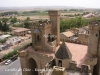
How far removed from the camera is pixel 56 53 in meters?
19.4

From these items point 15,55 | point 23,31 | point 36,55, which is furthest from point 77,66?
point 23,31

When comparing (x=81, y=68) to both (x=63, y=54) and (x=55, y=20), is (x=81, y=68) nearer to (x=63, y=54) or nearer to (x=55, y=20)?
(x=63, y=54)

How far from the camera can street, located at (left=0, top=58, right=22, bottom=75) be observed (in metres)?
35.9

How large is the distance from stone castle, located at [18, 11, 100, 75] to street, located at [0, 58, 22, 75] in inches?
363

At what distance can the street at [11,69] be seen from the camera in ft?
118

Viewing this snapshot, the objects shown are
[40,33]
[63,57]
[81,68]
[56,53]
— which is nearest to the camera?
[81,68]

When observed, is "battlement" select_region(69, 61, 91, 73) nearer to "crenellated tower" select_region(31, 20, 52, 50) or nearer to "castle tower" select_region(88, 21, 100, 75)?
"castle tower" select_region(88, 21, 100, 75)

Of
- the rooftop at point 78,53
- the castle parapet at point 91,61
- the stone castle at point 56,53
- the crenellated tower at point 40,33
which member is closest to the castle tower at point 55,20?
the stone castle at point 56,53

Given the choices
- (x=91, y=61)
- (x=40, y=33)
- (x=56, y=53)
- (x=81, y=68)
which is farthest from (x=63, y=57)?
(x=40, y=33)

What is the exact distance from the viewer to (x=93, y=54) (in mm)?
20734

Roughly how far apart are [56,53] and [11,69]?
23.9 m

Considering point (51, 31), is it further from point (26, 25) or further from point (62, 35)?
point (26, 25)

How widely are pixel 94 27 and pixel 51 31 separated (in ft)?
38.0

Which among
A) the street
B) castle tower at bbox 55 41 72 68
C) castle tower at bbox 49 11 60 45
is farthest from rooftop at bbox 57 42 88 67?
the street
